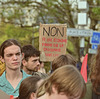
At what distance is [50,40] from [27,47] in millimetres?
1329

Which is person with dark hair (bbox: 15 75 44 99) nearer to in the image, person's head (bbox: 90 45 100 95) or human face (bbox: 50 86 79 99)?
person's head (bbox: 90 45 100 95)

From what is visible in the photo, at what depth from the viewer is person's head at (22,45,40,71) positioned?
14.6 ft

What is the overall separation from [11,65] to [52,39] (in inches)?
96.5

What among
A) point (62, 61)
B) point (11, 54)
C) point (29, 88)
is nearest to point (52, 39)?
point (62, 61)

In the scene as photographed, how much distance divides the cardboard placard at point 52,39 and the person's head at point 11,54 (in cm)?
223

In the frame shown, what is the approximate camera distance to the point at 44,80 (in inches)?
87.1

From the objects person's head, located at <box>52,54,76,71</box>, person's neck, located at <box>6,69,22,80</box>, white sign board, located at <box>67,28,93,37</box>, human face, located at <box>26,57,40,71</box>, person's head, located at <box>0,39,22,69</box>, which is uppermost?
person's head, located at <box>0,39,22,69</box>

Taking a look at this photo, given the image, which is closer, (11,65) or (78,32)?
(11,65)

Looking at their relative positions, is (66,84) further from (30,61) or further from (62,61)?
(30,61)

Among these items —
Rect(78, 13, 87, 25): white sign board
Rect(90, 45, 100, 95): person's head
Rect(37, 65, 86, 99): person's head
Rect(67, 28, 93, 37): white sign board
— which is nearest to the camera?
Rect(37, 65, 86, 99): person's head

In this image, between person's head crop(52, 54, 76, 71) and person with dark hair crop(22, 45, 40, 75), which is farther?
person with dark hair crop(22, 45, 40, 75)

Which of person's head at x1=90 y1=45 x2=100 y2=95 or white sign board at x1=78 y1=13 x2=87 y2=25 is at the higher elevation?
person's head at x1=90 y1=45 x2=100 y2=95

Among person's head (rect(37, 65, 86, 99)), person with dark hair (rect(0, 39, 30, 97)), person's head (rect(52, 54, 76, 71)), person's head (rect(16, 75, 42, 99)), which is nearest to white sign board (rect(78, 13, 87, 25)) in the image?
person's head (rect(52, 54, 76, 71))

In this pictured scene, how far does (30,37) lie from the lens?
2009 cm
